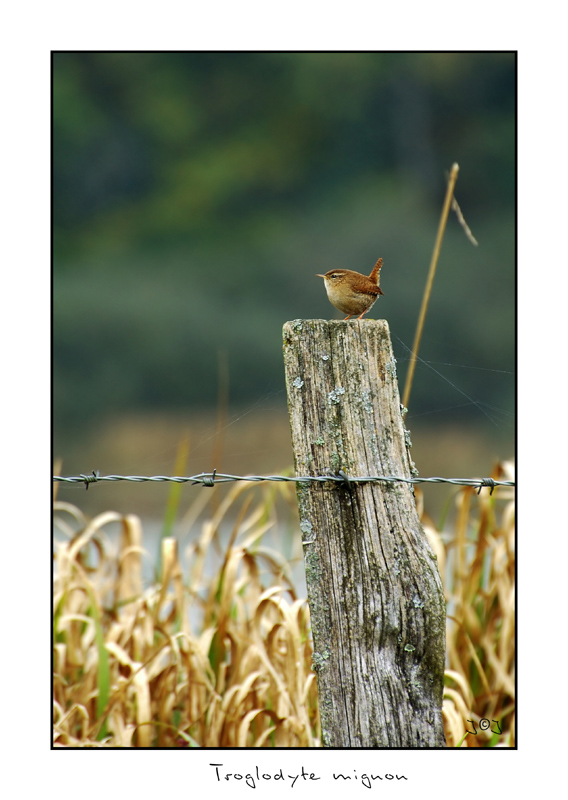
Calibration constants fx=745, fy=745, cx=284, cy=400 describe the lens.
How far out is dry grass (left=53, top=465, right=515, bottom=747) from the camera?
2391 mm

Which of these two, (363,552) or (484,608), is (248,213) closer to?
(484,608)

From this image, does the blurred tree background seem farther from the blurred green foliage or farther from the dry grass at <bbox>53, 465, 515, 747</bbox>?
the dry grass at <bbox>53, 465, 515, 747</bbox>

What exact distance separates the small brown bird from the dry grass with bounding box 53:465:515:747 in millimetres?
937

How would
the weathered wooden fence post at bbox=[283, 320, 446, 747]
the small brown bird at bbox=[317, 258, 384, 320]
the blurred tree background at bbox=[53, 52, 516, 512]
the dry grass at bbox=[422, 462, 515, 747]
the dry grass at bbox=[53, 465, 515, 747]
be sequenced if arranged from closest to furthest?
the weathered wooden fence post at bbox=[283, 320, 446, 747], the small brown bird at bbox=[317, 258, 384, 320], the dry grass at bbox=[53, 465, 515, 747], the dry grass at bbox=[422, 462, 515, 747], the blurred tree background at bbox=[53, 52, 516, 512]

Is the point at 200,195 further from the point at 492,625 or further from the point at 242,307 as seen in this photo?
the point at 492,625

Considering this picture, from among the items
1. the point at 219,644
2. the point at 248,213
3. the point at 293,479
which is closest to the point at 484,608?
the point at 219,644

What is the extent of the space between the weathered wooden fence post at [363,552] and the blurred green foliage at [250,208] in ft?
36.6

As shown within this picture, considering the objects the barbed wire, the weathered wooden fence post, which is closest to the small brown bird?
the weathered wooden fence post

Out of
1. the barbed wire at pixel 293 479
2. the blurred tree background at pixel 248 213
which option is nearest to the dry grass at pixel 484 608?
the barbed wire at pixel 293 479

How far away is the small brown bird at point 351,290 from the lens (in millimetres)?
1930

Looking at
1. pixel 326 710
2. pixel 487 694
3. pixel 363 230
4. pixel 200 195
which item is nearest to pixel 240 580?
pixel 487 694

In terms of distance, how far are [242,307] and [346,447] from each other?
12993mm

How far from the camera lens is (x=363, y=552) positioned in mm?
1509

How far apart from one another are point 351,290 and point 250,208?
49.7ft
